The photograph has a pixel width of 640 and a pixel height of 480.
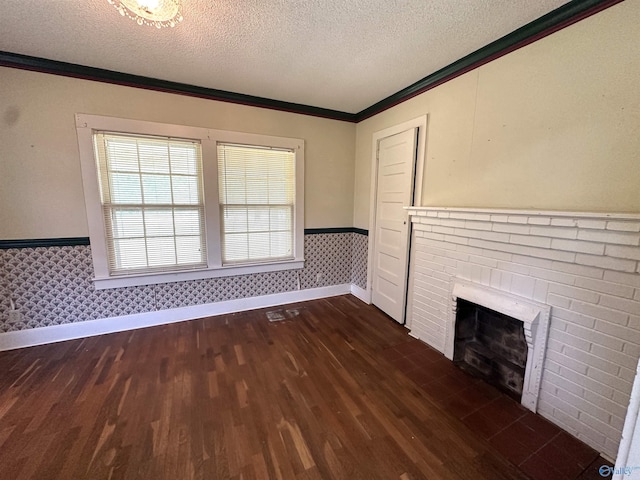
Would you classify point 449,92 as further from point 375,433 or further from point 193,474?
point 193,474

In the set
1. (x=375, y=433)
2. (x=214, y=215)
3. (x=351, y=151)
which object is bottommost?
(x=375, y=433)

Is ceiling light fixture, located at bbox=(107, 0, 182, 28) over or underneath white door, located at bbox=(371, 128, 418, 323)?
over

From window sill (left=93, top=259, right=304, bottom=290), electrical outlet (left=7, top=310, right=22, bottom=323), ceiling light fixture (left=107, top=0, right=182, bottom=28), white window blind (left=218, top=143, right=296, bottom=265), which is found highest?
ceiling light fixture (left=107, top=0, right=182, bottom=28)

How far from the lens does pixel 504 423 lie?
5.45 feet

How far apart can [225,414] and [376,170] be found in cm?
287

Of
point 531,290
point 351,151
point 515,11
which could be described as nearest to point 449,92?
point 515,11

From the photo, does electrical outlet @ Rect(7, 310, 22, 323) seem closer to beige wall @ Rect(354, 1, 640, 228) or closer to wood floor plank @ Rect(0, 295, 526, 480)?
wood floor plank @ Rect(0, 295, 526, 480)

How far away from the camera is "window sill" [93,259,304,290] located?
8.62 ft

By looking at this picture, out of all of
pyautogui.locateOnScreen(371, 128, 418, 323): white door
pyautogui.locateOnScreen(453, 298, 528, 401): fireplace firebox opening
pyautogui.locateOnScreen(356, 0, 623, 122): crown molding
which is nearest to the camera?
pyautogui.locateOnScreen(356, 0, 623, 122): crown molding

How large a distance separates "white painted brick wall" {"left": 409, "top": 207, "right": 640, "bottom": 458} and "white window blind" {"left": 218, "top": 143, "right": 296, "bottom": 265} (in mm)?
2126

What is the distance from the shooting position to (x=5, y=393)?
6.07ft

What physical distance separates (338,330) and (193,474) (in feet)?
5.65

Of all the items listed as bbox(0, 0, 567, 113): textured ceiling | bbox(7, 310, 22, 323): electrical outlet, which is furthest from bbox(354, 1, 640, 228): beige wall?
bbox(7, 310, 22, 323): electrical outlet

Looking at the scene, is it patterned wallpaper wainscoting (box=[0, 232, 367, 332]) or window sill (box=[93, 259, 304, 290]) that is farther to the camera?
window sill (box=[93, 259, 304, 290])
